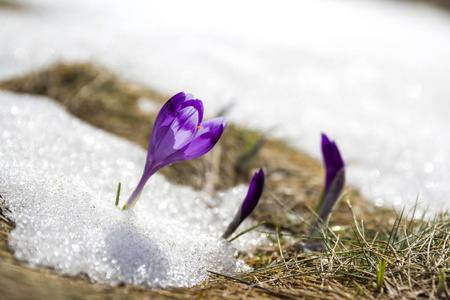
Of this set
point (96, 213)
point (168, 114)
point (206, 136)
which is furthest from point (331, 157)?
point (96, 213)

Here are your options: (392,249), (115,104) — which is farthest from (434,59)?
(392,249)

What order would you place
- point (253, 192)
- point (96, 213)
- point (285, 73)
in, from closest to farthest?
point (96, 213) → point (253, 192) → point (285, 73)

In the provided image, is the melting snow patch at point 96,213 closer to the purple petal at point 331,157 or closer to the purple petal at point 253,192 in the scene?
the purple petal at point 253,192

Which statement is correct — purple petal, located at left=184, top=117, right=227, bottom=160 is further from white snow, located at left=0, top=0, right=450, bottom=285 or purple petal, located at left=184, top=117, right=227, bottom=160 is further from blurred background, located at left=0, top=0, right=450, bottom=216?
blurred background, located at left=0, top=0, right=450, bottom=216

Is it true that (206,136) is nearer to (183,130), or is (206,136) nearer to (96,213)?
(183,130)

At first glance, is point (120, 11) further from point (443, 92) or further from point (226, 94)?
point (443, 92)

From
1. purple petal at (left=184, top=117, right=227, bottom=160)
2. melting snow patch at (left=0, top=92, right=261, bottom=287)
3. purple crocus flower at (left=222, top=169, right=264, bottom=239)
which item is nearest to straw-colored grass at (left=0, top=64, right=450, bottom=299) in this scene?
melting snow patch at (left=0, top=92, right=261, bottom=287)
